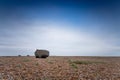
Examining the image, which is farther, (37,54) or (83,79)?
(37,54)

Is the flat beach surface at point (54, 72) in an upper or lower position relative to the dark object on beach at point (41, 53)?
lower

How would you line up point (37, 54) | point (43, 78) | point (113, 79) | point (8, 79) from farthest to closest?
point (37, 54), point (113, 79), point (43, 78), point (8, 79)

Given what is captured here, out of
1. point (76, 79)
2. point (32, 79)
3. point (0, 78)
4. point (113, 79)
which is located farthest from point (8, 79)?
point (113, 79)

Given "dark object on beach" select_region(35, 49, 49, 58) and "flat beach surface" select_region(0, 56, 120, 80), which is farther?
"dark object on beach" select_region(35, 49, 49, 58)

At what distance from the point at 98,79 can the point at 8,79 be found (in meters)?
7.16

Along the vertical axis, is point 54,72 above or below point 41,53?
below

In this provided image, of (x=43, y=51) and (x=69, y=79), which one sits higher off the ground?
(x=43, y=51)

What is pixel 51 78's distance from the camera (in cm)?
1431

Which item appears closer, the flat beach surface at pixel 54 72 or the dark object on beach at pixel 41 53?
the flat beach surface at pixel 54 72

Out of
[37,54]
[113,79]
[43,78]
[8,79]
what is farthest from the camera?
[37,54]

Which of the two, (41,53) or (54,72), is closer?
(54,72)

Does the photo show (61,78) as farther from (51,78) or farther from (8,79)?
(8,79)

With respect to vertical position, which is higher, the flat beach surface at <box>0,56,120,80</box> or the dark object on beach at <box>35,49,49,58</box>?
the dark object on beach at <box>35,49,49,58</box>

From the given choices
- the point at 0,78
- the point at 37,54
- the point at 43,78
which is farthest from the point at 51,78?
the point at 37,54
